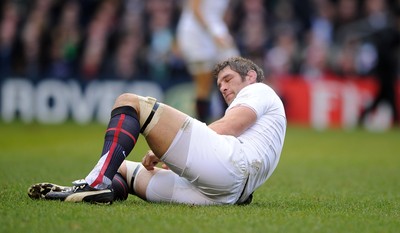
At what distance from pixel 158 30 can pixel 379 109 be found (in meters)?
5.51

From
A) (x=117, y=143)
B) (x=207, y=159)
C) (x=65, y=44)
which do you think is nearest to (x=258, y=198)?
(x=207, y=159)

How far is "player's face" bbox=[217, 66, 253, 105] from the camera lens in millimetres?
6516

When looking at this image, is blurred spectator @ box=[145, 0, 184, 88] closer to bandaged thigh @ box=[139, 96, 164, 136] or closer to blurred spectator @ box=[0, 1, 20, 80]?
blurred spectator @ box=[0, 1, 20, 80]

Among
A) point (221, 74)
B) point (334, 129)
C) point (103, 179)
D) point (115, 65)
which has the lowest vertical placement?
point (334, 129)

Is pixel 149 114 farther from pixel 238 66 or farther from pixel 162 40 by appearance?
pixel 162 40

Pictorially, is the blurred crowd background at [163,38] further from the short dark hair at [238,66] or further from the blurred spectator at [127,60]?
the short dark hair at [238,66]

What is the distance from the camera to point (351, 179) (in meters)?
9.59

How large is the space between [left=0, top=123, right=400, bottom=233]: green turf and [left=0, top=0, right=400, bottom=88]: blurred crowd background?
425 cm

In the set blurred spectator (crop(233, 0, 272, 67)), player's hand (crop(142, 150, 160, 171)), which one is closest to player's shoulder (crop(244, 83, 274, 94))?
player's hand (crop(142, 150, 160, 171))

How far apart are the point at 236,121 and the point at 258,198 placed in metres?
1.43

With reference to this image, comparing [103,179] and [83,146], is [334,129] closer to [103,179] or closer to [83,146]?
[83,146]

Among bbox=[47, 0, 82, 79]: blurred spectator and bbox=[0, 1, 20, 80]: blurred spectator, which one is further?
bbox=[47, 0, 82, 79]: blurred spectator

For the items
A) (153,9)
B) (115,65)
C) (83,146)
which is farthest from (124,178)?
(153,9)

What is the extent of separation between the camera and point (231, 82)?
6.53 m
